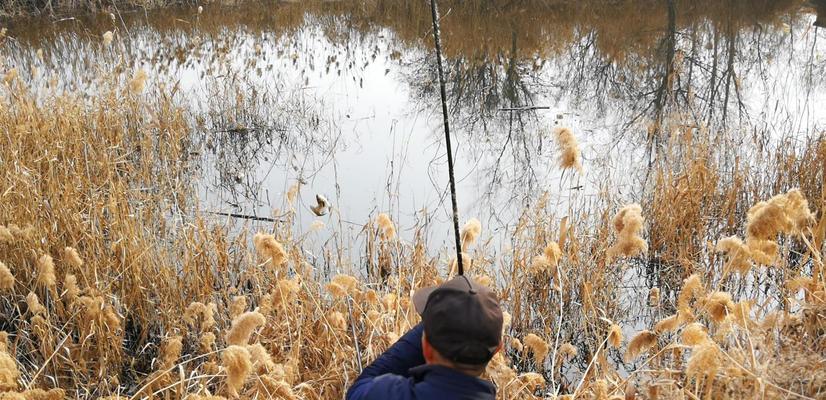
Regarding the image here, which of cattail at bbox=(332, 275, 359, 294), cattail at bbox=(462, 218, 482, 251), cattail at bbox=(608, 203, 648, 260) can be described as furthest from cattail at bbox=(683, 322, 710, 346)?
cattail at bbox=(332, 275, 359, 294)

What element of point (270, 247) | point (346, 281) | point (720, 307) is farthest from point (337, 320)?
point (720, 307)

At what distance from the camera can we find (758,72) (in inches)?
295

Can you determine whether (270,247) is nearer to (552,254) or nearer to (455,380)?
(455,380)

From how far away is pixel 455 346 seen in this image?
4.68 ft

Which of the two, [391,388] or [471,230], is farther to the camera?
[471,230]

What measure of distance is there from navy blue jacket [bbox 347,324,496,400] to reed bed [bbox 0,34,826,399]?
13.0 inches

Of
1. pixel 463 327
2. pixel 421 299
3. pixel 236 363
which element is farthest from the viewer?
pixel 236 363

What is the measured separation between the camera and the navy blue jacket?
4.68ft

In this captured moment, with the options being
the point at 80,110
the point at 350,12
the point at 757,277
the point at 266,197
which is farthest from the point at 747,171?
the point at 350,12

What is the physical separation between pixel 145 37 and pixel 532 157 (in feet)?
20.3

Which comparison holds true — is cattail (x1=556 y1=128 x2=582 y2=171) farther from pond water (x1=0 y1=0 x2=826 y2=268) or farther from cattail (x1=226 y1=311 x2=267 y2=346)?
pond water (x1=0 y1=0 x2=826 y2=268)

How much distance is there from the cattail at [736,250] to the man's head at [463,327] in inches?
38.6

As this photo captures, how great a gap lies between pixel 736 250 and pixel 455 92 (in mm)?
5558

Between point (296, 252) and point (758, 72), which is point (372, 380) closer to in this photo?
point (296, 252)
